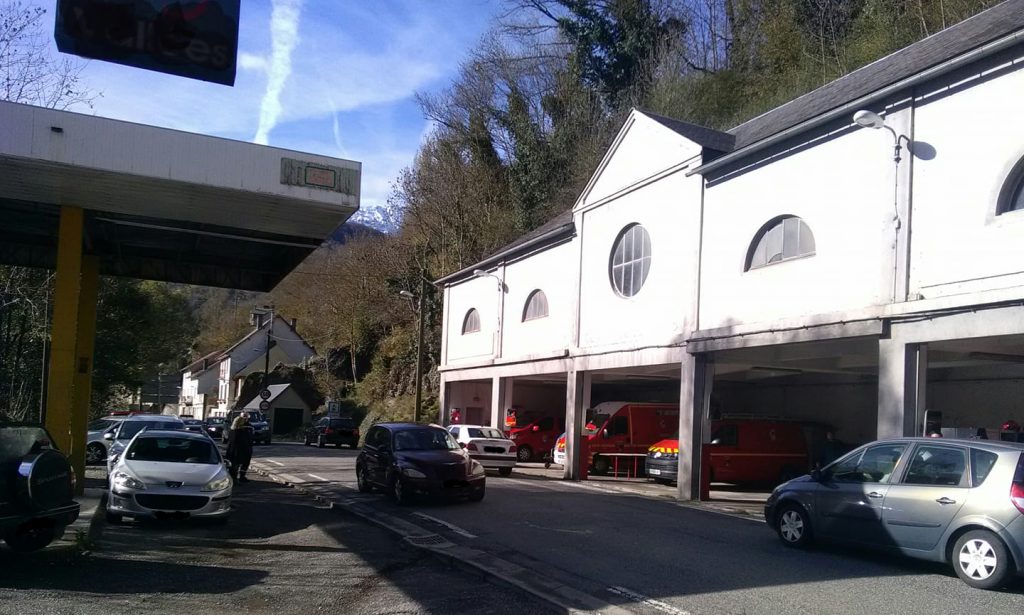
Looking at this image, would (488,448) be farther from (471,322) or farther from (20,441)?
(20,441)

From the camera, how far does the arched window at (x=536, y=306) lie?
27922mm

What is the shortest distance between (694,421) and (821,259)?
16.3ft

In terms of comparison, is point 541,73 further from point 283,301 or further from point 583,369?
point 283,301

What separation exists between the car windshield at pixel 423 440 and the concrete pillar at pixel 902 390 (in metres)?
7.96

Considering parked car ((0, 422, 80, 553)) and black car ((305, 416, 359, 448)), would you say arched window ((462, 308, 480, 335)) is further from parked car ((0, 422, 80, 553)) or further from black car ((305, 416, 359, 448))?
parked car ((0, 422, 80, 553))

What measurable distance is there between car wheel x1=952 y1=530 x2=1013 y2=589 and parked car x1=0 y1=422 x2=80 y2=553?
9.75 metres

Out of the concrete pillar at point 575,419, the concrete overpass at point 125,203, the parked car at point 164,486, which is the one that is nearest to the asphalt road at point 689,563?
the parked car at point 164,486

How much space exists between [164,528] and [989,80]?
14.1 meters

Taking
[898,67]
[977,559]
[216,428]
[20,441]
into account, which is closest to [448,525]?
[20,441]

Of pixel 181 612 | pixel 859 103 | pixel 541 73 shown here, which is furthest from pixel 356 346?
pixel 181 612

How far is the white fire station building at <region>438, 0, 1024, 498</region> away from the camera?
515 inches

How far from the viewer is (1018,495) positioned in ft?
28.4

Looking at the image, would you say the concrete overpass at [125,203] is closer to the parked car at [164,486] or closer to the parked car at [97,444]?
the parked car at [164,486]

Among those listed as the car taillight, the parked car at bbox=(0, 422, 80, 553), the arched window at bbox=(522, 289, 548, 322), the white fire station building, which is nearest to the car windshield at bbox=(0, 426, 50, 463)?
the parked car at bbox=(0, 422, 80, 553)
